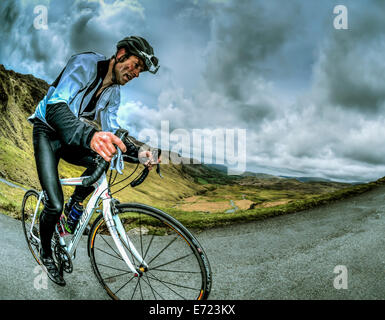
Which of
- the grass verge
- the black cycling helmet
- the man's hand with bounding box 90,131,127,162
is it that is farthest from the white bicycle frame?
the grass verge

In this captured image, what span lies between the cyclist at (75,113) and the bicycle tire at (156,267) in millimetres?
553

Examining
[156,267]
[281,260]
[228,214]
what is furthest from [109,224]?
[228,214]

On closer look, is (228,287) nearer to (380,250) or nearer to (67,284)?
(67,284)

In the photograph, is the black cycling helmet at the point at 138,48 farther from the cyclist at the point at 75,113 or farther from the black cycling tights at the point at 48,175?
the black cycling tights at the point at 48,175

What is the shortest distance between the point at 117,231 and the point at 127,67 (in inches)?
74.0

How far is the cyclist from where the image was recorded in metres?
1.75

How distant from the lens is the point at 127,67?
2.17 meters

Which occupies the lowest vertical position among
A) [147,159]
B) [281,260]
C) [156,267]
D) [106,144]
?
[281,260]

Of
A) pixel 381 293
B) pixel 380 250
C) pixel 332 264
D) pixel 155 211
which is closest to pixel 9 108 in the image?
pixel 155 211

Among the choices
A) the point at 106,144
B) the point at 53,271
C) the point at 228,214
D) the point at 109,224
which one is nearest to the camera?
the point at 106,144

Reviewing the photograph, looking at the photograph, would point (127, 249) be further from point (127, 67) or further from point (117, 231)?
point (127, 67)

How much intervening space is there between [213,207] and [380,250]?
11.3ft

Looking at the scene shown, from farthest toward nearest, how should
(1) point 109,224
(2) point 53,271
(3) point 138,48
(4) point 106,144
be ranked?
(2) point 53,271, (3) point 138,48, (1) point 109,224, (4) point 106,144

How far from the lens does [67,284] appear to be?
2.42 metres
